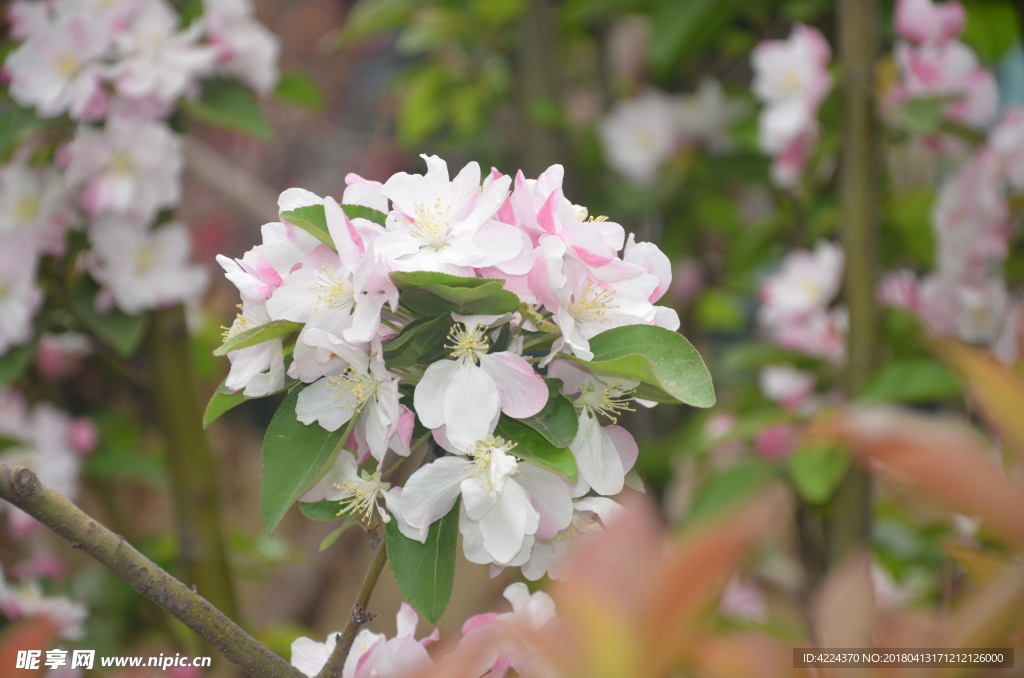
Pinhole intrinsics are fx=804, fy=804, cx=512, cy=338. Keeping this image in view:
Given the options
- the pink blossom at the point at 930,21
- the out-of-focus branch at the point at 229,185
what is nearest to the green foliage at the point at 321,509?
the pink blossom at the point at 930,21

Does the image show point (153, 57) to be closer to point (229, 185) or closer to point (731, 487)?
point (229, 185)

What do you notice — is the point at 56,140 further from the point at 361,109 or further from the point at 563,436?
the point at 361,109

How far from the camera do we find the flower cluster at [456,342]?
39 centimetres

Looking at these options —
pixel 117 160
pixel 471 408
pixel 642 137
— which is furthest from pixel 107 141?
pixel 642 137

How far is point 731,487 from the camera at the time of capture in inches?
46.9

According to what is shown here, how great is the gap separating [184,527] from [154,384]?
0.19 metres

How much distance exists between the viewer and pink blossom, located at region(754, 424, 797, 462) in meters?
1.17

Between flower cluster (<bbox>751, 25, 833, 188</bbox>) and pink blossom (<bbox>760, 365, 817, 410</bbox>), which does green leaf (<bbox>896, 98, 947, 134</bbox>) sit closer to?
flower cluster (<bbox>751, 25, 833, 188</bbox>)

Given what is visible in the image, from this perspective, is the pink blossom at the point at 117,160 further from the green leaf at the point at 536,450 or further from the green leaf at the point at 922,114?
the green leaf at the point at 922,114

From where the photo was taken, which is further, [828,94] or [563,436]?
[828,94]

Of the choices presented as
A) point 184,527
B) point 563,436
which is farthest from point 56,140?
point 563,436

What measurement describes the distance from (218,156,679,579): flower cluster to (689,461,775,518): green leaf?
30.5 inches

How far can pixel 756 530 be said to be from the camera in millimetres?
190

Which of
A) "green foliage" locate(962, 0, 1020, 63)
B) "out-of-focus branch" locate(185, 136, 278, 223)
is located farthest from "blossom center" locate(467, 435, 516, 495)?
"out-of-focus branch" locate(185, 136, 278, 223)
